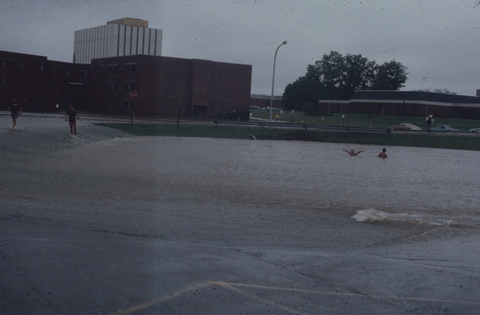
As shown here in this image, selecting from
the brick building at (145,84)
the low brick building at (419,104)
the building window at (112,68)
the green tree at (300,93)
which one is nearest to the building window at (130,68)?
the brick building at (145,84)

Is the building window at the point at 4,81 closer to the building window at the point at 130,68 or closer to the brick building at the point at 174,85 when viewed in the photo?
the brick building at the point at 174,85

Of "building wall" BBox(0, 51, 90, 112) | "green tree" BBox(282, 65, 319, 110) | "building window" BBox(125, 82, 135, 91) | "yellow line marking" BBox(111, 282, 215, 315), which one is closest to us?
"yellow line marking" BBox(111, 282, 215, 315)

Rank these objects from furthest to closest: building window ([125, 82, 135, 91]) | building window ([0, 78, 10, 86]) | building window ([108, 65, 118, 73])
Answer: building window ([108, 65, 118, 73]) → building window ([125, 82, 135, 91]) → building window ([0, 78, 10, 86])

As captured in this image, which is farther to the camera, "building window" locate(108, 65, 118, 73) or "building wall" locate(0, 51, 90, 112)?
"building window" locate(108, 65, 118, 73)

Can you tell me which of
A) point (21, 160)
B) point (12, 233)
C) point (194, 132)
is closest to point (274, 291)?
point (12, 233)

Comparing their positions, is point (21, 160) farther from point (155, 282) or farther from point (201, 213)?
point (155, 282)

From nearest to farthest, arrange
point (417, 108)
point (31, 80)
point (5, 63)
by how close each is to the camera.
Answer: point (5, 63)
point (31, 80)
point (417, 108)

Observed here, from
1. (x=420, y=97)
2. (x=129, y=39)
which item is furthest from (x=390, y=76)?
(x=129, y=39)

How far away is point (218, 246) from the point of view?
10062mm

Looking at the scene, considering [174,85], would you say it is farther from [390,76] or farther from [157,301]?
[157,301]

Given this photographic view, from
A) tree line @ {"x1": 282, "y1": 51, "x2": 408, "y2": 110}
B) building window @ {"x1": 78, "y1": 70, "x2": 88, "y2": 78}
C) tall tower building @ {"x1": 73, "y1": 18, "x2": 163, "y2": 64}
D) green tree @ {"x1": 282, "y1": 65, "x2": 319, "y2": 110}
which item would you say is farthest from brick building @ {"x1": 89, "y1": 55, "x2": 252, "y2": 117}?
tree line @ {"x1": 282, "y1": 51, "x2": 408, "y2": 110}

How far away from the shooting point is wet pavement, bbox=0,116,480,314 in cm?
705

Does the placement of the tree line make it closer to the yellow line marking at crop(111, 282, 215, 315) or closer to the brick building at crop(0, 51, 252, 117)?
the brick building at crop(0, 51, 252, 117)

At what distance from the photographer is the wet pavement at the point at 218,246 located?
23.1ft
